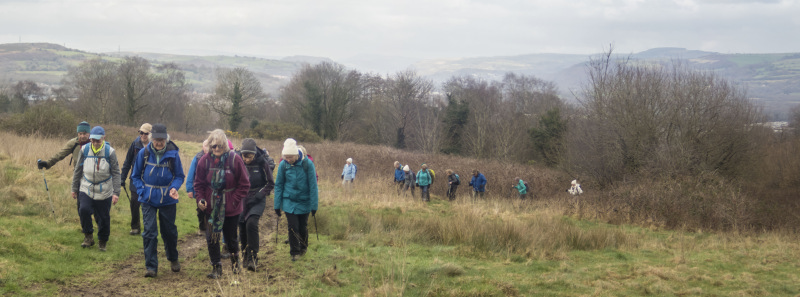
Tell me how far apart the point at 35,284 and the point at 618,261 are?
802 centimetres

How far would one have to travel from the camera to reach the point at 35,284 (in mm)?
5371

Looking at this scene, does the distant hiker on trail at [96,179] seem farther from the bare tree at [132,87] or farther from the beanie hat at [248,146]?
the bare tree at [132,87]

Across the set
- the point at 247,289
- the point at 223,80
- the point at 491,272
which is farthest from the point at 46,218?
the point at 223,80

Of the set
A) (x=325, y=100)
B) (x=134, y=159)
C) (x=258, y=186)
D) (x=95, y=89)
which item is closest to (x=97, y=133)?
(x=134, y=159)

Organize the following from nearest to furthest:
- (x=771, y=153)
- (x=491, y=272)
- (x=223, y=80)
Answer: (x=491, y=272)
(x=771, y=153)
(x=223, y=80)

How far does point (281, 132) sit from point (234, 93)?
832 cm

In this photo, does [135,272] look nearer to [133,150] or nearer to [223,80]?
[133,150]

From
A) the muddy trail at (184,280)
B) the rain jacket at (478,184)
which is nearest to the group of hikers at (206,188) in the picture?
the muddy trail at (184,280)

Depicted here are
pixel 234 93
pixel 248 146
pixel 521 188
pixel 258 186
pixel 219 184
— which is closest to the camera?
pixel 219 184

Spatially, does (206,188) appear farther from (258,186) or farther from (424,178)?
(424,178)

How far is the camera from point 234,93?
4925 centimetres

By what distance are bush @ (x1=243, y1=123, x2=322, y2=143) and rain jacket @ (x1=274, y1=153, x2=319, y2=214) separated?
38010mm

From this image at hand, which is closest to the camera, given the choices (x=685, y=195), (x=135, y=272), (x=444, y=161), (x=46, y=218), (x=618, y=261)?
(x=135, y=272)

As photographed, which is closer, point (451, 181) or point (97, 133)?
point (97, 133)
